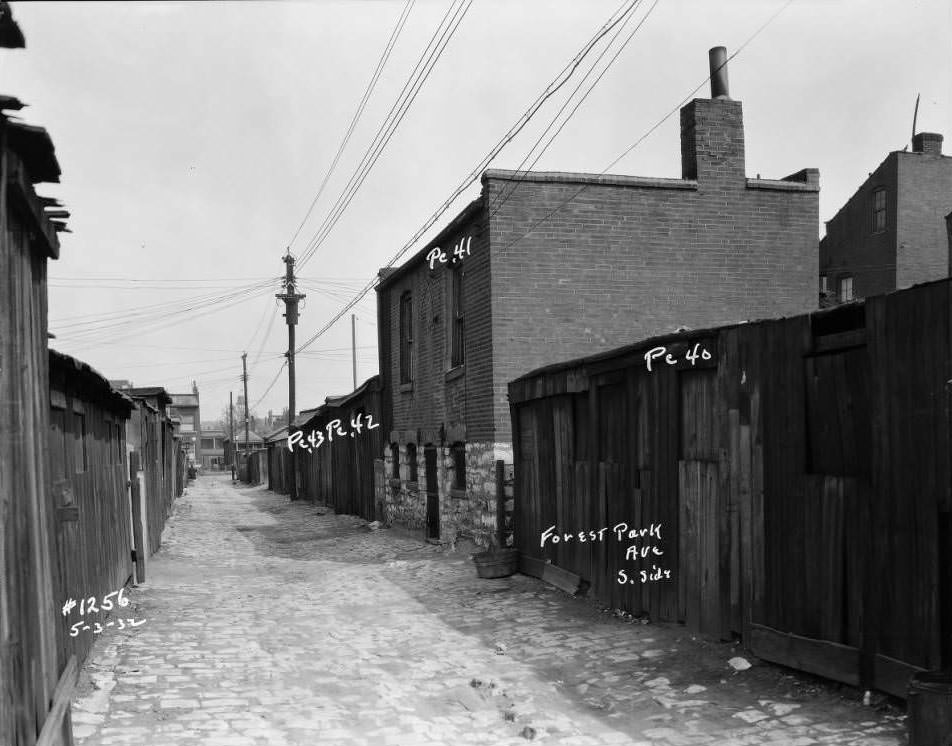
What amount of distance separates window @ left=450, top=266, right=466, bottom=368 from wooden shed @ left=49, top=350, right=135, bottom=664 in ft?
21.0

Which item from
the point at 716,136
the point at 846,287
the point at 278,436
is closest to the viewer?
the point at 716,136

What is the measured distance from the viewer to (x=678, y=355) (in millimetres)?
8758

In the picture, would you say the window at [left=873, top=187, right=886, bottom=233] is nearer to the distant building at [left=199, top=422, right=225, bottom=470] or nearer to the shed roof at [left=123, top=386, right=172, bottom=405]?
the shed roof at [left=123, top=386, right=172, bottom=405]

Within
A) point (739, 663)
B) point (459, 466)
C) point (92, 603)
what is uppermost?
point (459, 466)

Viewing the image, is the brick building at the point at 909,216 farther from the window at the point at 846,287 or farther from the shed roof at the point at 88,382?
the shed roof at the point at 88,382

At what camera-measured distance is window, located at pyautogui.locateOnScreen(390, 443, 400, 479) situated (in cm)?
2205

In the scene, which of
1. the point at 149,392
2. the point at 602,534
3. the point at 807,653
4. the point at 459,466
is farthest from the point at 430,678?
the point at 149,392

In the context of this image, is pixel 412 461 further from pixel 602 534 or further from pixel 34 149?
pixel 34 149

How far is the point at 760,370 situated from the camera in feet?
24.6

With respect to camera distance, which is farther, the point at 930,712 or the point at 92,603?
the point at 92,603

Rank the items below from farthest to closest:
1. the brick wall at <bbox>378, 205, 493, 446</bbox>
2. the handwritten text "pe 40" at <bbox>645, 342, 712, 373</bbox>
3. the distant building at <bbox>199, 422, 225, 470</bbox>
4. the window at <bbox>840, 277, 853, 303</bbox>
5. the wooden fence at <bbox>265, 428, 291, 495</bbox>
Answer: the distant building at <bbox>199, 422, 225, 470</bbox>
the wooden fence at <bbox>265, 428, 291, 495</bbox>
the window at <bbox>840, 277, 853, 303</bbox>
the brick wall at <bbox>378, 205, 493, 446</bbox>
the handwritten text "pe 40" at <bbox>645, 342, 712, 373</bbox>

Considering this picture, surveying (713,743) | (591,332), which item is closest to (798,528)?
(713,743)

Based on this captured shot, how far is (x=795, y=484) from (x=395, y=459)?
16043mm

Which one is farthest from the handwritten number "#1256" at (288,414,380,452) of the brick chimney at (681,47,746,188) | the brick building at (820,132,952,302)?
the brick building at (820,132,952,302)
